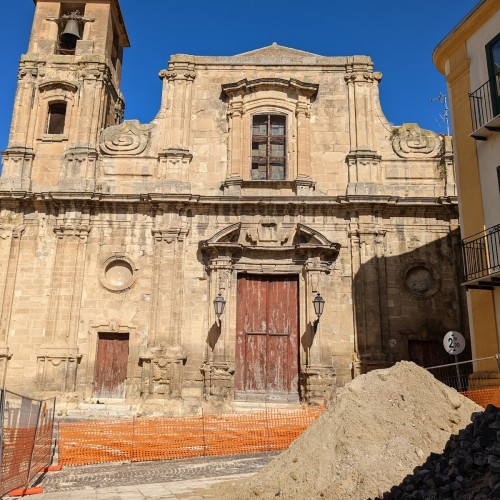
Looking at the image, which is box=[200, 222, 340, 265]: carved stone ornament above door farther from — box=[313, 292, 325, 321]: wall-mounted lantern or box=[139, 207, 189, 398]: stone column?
box=[313, 292, 325, 321]: wall-mounted lantern

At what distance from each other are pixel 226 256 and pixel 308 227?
257 cm

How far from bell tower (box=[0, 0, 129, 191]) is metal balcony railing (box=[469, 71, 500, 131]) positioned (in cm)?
1102

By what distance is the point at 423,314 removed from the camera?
51.6 ft

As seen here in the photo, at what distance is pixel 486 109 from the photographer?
11375 mm

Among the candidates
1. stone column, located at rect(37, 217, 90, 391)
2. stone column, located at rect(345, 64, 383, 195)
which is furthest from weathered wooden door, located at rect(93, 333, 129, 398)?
stone column, located at rect(345, 64, 383, 195)

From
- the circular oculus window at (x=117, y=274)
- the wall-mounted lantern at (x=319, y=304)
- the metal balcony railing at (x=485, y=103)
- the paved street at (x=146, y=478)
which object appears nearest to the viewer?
the paved street at (x=146, y=478)

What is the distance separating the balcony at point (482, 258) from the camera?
10.6 meters

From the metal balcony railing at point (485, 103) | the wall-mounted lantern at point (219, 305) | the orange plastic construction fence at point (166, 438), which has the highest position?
the metal balcony railing at point (485, 103)

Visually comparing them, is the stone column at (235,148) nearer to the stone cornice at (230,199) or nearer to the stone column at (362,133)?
the stone cornice at (230,199)

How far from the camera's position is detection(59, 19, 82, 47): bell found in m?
19.0

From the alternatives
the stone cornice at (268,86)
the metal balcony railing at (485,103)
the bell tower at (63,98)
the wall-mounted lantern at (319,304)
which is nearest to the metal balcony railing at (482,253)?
the metal balcony railing at (485,103)

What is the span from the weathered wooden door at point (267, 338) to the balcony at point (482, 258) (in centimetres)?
593

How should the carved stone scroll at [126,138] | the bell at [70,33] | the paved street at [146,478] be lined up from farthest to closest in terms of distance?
the bell at [70,33]
the carved stone scroll at [126,138]
the paved street at [146,478]

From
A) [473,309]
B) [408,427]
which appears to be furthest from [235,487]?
[473,309]
